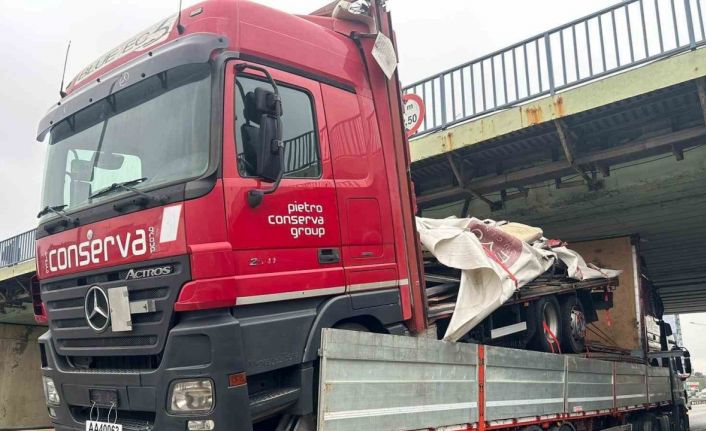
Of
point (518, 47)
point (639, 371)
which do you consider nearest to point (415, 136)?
point (518, 47)

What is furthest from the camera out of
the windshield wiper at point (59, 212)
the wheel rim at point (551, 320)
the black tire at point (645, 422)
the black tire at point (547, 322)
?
the black tire at point (645, 422)

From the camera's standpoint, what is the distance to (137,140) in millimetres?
3770

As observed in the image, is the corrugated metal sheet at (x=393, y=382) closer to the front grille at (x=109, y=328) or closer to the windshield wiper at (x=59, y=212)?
the front grille at (x=109, y=328)

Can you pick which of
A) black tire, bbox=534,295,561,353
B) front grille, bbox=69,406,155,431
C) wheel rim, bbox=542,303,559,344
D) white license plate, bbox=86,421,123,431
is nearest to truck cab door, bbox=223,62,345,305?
front grille, bbox=69,406,155,431

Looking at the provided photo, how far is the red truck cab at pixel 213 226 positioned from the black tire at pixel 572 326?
279 cm

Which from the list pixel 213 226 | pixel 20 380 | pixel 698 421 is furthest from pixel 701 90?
pixel 20 380

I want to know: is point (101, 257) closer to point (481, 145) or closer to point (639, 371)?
point (481, 145)

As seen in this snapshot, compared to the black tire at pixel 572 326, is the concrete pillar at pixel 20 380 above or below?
below

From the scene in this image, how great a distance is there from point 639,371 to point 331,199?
248 inches

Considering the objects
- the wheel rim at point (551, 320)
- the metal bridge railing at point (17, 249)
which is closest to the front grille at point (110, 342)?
the wheel rim at point (551, 320)

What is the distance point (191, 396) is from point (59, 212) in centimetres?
178

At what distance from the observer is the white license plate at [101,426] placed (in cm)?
352

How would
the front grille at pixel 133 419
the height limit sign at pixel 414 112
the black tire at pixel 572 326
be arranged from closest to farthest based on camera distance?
1. the front grille at pixel 133 419
2. the black tire at pixel 572 326
3. the height limit sign at pixel 414 112

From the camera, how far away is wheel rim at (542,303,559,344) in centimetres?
619
